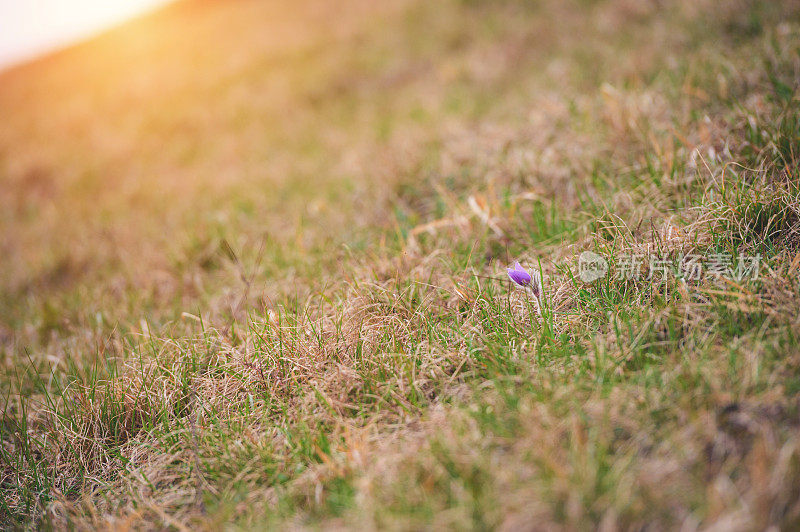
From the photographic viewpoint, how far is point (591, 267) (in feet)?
6.52

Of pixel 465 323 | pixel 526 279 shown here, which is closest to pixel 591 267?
pixel 526 279

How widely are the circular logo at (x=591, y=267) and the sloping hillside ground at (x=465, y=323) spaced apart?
3 centimetres

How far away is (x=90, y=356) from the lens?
2.62 meters

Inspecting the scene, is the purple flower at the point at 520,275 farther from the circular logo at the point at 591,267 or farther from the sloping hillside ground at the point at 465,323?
the circular logo at the point at 591,267

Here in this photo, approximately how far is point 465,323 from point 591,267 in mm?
620

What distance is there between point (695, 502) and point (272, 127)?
271 inches

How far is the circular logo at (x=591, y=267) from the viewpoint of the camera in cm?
194

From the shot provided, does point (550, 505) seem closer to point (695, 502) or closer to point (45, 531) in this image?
point (695, 502)

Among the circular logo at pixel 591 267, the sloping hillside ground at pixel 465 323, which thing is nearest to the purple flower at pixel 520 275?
the sloping hillside ground at pixel 465 323

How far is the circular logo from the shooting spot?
6.37ft

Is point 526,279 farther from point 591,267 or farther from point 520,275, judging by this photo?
point 591,267

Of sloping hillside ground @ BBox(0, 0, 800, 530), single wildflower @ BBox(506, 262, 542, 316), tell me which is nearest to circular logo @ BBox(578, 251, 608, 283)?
sloping hillside ground @ BBox(0, 0, 800, 530)

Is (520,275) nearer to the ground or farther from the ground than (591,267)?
farther from the ground

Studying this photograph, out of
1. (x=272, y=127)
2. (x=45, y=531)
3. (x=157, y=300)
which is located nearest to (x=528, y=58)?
(x=272, y=127)
